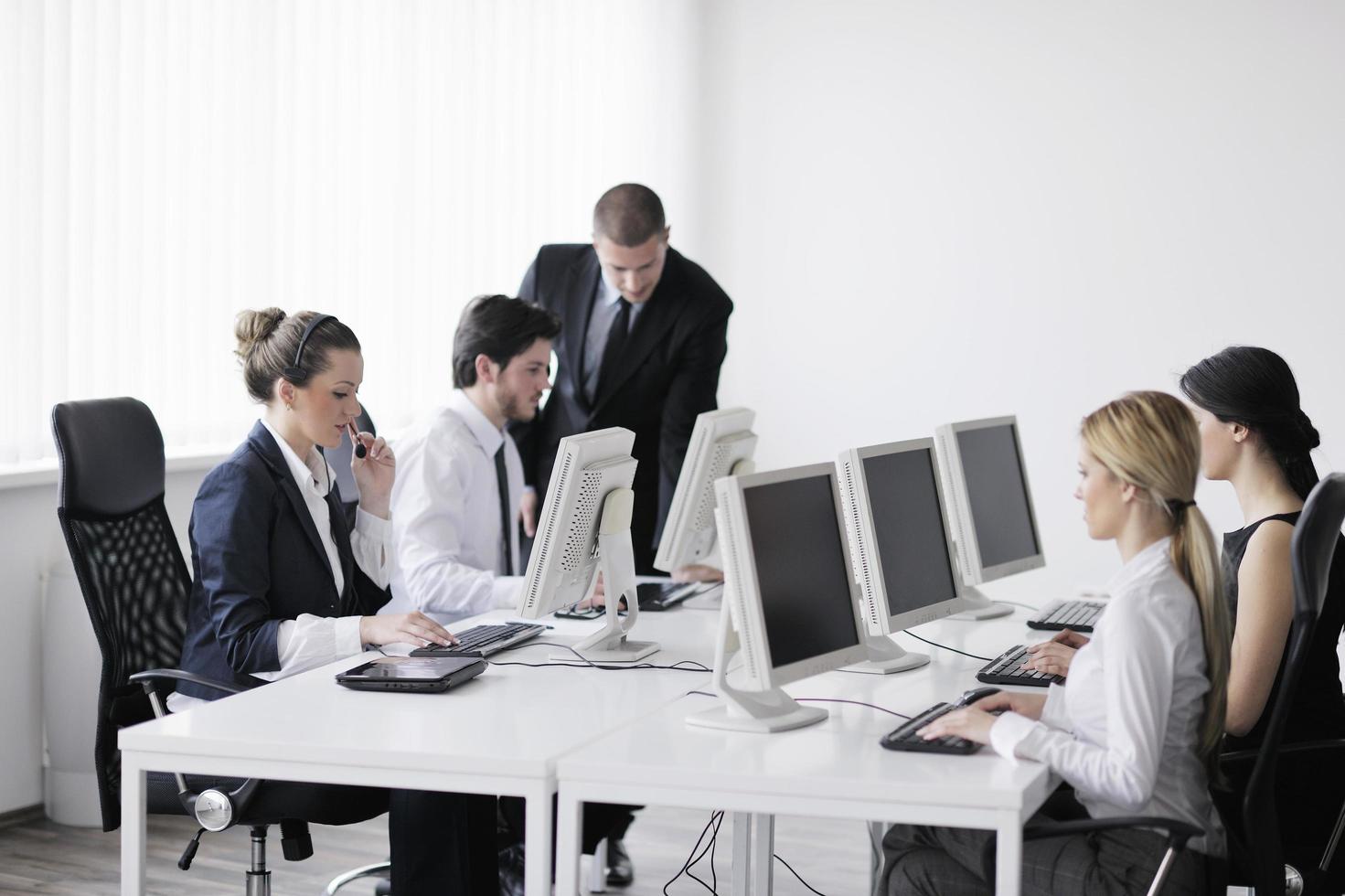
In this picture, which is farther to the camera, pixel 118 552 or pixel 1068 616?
pixel 1068 616

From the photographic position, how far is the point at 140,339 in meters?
4.36

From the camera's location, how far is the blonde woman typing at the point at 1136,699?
82.8 inches

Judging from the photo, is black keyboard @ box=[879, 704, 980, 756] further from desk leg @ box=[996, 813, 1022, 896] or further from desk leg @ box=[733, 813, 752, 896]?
desk leg @ box=[733, 813, 752, 896]

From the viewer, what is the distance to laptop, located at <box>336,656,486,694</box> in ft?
8.29

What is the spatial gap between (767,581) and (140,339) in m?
2.74

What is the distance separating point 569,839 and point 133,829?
2.38 feet

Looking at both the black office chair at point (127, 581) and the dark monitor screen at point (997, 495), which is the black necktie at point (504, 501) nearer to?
the black office chair at point (127, 581)

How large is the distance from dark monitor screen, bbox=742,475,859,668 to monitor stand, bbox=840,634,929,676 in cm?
41

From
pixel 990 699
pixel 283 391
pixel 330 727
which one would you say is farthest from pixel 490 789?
pixel 283 391

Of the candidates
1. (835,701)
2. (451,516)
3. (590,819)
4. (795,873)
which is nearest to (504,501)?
(451,516)

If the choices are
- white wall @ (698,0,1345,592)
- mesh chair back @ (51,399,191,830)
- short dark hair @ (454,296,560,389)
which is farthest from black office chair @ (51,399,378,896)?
white wall @ (698,0,1345,592)

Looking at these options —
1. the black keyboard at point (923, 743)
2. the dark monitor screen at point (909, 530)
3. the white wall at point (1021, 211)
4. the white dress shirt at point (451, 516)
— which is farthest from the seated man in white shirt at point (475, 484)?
the white wall at point (1021, 211)

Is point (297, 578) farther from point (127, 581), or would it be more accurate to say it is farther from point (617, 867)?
point (617, 867)

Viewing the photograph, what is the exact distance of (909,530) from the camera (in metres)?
2.85
